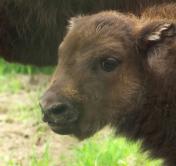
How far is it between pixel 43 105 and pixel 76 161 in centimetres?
196

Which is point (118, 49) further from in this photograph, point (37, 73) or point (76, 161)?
point (37, 73)

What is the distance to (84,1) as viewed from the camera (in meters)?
5.90

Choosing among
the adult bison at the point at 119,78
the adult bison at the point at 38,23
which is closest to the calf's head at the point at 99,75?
the adult bison at the point at 119,78

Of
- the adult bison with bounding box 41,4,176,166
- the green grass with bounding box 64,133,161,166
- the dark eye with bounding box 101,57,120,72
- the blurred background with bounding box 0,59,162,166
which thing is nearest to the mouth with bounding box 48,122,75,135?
the adult bison with bounding box 41,4,176,166

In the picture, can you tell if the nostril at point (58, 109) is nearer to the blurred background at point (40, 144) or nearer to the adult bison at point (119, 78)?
the adult bison at point (119, 78)

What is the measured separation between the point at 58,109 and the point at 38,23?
4.63 feet

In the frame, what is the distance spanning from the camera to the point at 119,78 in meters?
4.97

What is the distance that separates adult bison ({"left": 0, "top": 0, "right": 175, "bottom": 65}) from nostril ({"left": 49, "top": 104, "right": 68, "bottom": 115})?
3.87 ft

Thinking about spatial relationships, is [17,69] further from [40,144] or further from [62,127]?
[62,127]

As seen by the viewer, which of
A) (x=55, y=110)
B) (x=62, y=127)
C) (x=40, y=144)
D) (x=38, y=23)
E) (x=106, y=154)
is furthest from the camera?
(x=40, y=144)

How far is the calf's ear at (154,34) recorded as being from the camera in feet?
16.2

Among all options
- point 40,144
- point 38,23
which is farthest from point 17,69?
point 38,23

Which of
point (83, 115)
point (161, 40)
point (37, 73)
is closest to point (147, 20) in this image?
point (161, 40)

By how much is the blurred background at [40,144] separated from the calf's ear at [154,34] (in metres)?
0.73
